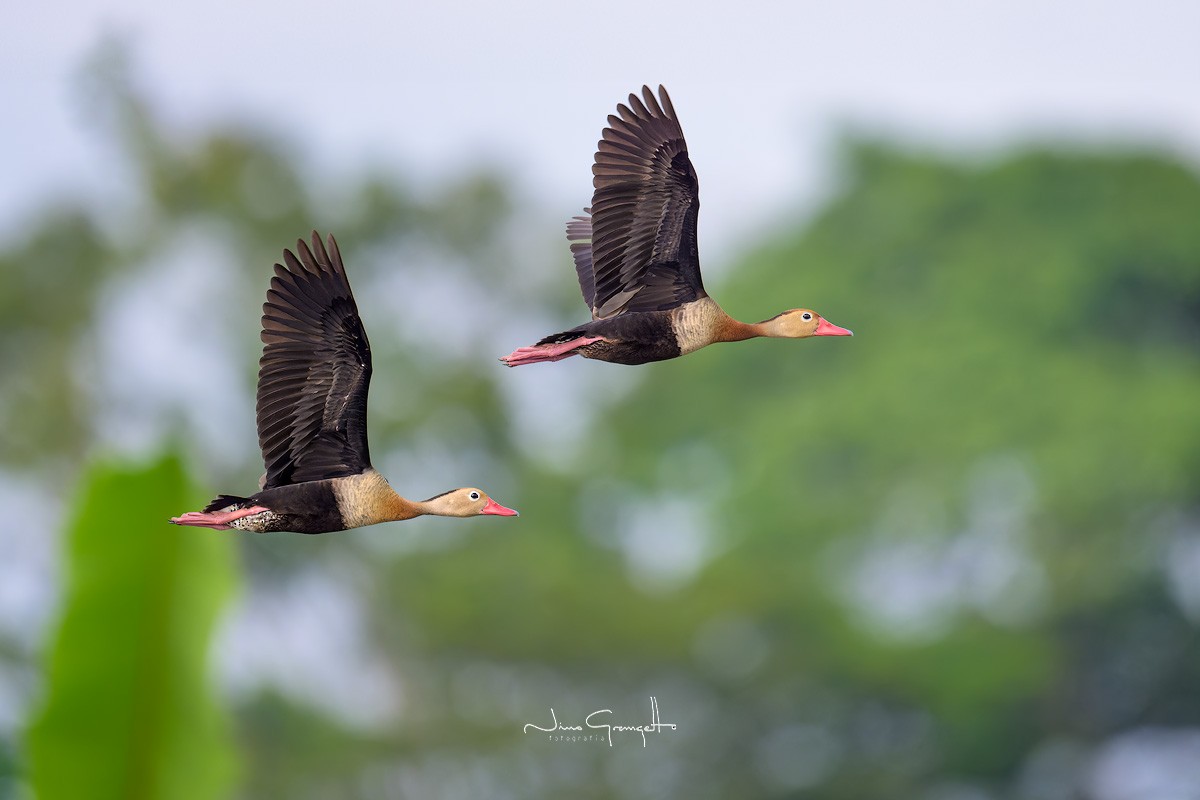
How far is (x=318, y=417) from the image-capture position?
4402 mm

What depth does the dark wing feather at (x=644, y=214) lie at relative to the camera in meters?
4.99

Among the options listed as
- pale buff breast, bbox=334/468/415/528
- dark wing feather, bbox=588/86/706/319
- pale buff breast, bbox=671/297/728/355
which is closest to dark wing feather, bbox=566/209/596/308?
dark wing feather, bbox=588/86/706/319

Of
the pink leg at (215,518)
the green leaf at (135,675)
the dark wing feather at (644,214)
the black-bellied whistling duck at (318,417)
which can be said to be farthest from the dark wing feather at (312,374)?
the green leaf at (135,675)

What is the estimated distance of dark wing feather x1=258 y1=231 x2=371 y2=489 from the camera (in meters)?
4.34

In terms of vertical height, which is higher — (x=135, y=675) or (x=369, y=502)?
(x=369, y=502)

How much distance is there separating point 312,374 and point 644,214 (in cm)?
116

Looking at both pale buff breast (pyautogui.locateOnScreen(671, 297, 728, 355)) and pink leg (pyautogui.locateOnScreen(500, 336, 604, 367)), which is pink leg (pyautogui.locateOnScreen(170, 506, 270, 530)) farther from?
pale buff breast (pyautogui.locateOnScreen(671, 297, 728, 355))

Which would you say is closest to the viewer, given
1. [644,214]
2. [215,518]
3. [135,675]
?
[215,518]

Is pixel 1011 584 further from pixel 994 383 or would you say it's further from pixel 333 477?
pixel 333 477

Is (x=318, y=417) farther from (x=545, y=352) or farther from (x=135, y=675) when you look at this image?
(x=135, y=675)

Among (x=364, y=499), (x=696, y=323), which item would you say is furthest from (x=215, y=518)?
(x=696, y=323)

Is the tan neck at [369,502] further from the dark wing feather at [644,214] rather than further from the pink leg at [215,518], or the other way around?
the dark wing feather at [644,214]

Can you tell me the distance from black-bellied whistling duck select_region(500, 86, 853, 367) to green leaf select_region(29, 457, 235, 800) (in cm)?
171

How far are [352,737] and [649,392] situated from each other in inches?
550
